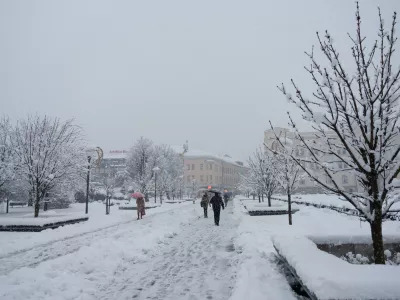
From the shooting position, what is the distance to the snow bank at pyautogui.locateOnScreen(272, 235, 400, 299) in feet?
10.0

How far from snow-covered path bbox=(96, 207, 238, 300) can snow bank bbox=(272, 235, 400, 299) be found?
178 centimetres

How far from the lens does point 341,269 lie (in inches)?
145

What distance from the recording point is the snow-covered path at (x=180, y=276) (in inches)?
206

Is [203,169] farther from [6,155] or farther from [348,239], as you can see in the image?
[348,239]

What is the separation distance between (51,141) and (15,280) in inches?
587

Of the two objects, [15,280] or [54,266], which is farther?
[54,266]

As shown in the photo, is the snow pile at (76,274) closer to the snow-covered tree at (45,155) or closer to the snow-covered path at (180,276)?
the snow-covered path at (180,276)

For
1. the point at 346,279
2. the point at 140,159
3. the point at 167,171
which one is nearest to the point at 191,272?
the point at 346,279

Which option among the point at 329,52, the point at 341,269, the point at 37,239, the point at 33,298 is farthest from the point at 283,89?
the point at 37,239

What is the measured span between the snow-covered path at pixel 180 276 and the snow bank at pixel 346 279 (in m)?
1.78

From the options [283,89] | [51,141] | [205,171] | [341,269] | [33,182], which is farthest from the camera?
[205,171]

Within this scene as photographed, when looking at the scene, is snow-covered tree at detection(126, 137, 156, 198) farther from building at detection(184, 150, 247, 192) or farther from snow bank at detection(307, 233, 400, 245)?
building at detection(184, 150, 247, 192)

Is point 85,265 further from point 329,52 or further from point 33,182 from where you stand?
point 33,182

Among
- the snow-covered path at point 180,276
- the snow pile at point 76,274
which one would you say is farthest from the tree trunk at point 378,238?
the snow pile at point 76,274
